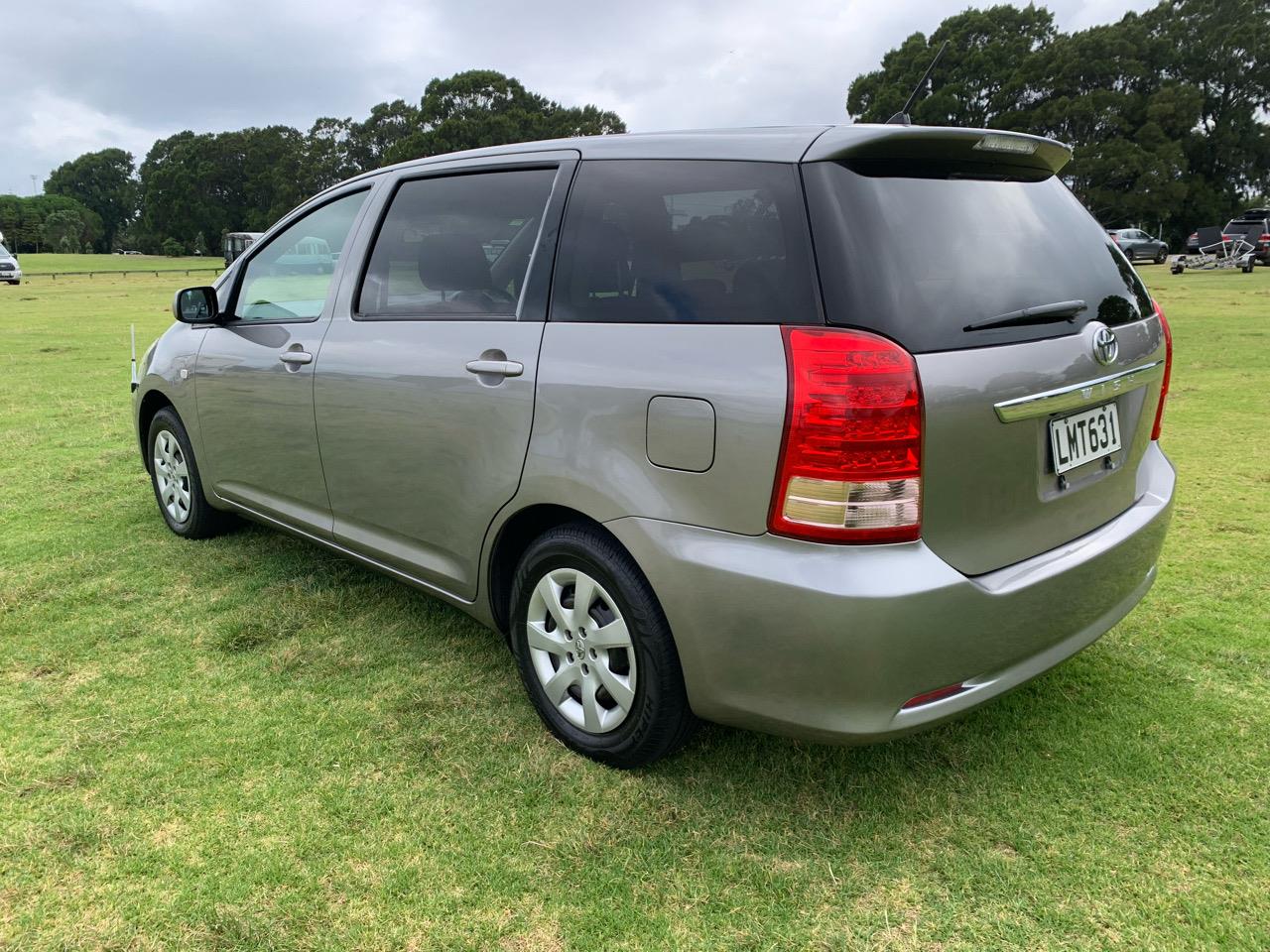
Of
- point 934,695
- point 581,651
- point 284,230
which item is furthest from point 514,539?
point 284,230

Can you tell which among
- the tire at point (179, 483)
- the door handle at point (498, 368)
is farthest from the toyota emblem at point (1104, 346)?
the tire at point (179, 483)

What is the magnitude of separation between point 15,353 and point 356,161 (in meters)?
78.4

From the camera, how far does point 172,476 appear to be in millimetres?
4531

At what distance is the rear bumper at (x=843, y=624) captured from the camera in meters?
1.94

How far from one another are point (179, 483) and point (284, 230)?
1.51 metres

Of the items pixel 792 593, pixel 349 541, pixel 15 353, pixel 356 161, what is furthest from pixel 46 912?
pixel 356 161

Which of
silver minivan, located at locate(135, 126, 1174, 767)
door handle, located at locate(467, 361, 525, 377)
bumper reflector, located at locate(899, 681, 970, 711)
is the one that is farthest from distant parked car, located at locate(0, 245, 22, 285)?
bumper reflector, located at locate(899, 681, 970, 711)

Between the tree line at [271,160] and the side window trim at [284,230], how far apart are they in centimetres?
6852

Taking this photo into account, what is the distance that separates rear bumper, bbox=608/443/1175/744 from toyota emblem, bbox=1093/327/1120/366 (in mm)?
486

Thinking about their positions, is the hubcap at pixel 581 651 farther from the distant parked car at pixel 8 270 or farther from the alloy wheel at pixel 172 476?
the distant parked car at pixel 8 270

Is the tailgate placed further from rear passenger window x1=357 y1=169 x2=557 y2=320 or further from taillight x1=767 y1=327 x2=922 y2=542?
rear passenger window x1=357 y1=169 x2=557 y2=320

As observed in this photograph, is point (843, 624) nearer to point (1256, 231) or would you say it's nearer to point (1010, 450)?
point (1010, 450)

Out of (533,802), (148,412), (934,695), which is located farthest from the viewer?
(148,412)

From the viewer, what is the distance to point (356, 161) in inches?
3273
